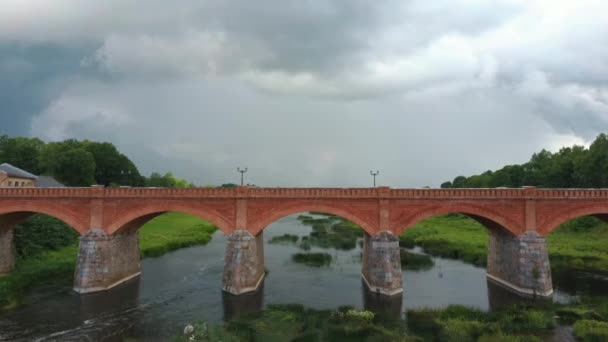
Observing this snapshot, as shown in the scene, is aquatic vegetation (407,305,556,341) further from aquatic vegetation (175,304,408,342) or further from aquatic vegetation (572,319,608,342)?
aquatic vegetation (175,304,408,342)

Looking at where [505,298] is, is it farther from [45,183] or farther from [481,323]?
[45,183]

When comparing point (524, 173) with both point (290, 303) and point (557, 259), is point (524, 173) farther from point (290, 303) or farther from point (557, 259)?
point (290, 303)

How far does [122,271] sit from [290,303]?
1489 centimetres

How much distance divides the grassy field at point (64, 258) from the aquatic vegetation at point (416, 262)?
2662 centimetres

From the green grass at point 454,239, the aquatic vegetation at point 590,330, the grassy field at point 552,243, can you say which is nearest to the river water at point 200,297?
the green grass at point 454,239

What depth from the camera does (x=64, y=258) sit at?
123ft

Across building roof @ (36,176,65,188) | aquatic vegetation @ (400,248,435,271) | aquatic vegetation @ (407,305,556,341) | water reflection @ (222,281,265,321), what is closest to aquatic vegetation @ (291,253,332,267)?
aquatic vegetation @ (400,248,435,271)

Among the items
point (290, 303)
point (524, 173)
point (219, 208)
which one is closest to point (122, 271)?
point (219, 208)

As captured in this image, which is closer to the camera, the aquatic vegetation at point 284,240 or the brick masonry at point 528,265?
the brick masonry at point 528,265

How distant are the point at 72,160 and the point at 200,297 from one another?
164ft

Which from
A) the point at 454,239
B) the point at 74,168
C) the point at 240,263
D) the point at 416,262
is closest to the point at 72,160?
the point at 74,168

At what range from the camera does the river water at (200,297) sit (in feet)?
76.2

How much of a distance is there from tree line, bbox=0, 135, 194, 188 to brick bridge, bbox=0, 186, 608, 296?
39.7m

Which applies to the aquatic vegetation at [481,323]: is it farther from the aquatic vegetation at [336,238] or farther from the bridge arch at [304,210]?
the aquatic vegetation at [336,238]
